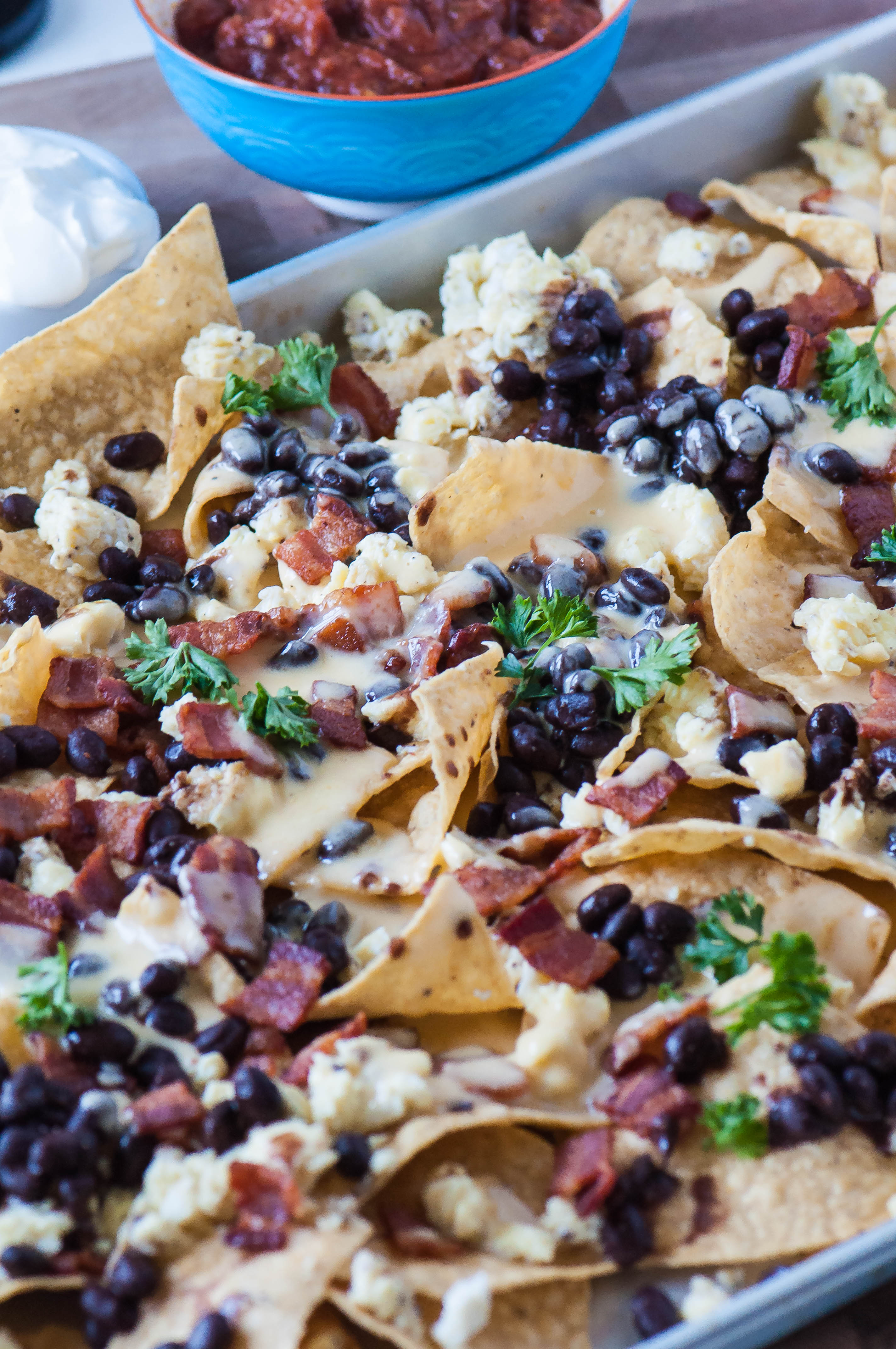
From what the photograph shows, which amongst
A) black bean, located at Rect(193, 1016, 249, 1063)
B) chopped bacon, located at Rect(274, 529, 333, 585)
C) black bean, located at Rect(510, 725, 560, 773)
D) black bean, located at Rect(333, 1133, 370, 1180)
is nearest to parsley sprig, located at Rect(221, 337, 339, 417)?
chopped bacon, located at Rect(274, 529, 333, 585)

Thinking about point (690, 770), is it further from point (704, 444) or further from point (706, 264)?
point (706, 264)

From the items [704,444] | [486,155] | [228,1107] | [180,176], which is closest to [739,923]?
[228,1107]

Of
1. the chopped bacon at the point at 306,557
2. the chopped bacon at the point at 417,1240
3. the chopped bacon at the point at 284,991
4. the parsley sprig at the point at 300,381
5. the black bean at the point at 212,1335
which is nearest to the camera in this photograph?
the black bean at the point at 212,1335

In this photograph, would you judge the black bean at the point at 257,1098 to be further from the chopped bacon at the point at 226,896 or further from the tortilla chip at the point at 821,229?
the tortilla chip at the point at 821,229

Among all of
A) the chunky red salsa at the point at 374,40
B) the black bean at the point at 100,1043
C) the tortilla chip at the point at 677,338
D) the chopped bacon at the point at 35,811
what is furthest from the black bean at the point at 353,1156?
the chunky red salsa at the point at 374,40

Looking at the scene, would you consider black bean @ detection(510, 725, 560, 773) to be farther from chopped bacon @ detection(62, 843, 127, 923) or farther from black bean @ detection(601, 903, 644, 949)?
chopped bacon @ detection(62, 843, 127, 923)
